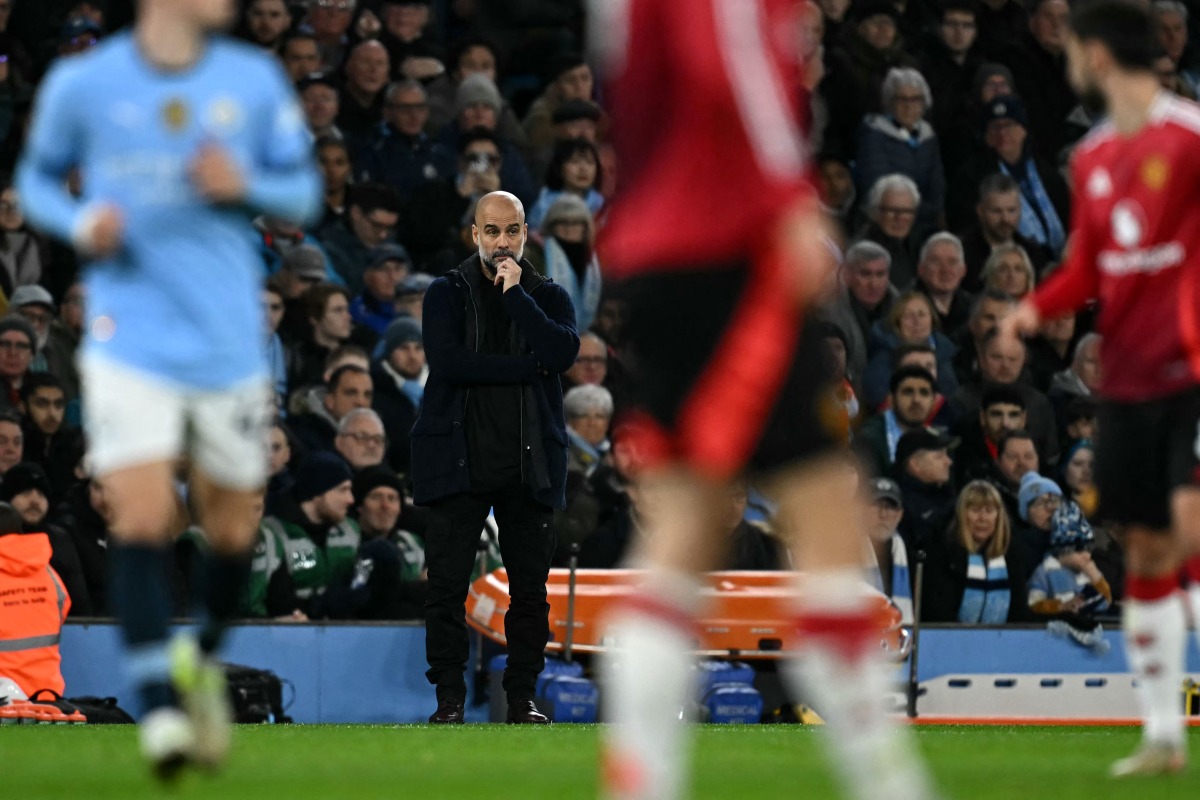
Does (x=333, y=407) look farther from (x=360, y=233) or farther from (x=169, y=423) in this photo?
(x=169, y=423)

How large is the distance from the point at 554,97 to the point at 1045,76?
4.28 metres

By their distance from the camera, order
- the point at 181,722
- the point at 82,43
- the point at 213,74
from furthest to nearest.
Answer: the point at 82,43, the point at 213,74, the point at 181,722

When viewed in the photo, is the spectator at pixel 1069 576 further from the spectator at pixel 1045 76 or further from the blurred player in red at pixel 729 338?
the blurred player in red at pixel 729 338

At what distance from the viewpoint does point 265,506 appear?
41.9 ft

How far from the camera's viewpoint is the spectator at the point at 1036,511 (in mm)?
13688

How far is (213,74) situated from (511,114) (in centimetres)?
1011

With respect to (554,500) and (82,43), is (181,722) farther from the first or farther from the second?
(82,43)

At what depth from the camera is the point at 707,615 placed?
12.1 meters

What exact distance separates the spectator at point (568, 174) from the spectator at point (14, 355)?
3753 millimetres

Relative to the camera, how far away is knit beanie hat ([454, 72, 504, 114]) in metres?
15.9

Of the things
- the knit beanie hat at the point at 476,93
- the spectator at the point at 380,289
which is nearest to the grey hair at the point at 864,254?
the knit beanie hat at the point at 476,93

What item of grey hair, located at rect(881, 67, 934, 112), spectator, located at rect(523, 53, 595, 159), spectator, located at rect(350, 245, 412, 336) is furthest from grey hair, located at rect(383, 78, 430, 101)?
grey hair, located at rect(881, 67, 934, 112)

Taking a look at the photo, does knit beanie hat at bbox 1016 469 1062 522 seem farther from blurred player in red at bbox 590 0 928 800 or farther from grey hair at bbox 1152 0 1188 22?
blurred player in red at bbox 590 0 928 800

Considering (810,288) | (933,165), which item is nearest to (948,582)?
(933,165)
